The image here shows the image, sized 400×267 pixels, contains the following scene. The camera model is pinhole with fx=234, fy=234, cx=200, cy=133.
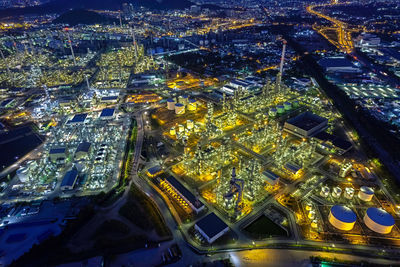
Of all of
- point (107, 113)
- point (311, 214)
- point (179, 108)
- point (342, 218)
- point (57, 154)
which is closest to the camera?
point (342, 218)

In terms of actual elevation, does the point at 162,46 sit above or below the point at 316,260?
above

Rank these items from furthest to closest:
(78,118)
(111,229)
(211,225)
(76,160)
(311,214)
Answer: (78,118), (76,160), (311,214), (111,229), (211,225)

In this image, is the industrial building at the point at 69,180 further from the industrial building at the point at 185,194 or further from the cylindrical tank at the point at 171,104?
the cylindrical tank at the point at 171,104

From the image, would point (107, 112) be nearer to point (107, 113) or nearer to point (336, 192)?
point (107, 113)

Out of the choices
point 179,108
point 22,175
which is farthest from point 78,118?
point 179,108

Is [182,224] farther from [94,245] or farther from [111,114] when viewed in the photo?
[111,114]

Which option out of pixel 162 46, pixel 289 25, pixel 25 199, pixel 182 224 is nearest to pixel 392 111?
pixel 182 224

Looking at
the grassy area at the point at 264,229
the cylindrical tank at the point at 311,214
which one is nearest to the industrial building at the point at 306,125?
the cylindrical tank at the point at 311,214
